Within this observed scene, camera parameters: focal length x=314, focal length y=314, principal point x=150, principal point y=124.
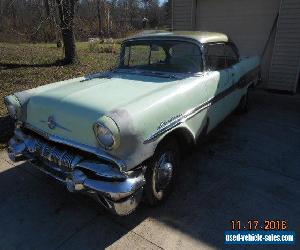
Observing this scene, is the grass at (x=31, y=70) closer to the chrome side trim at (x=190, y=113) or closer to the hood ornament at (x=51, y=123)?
the hood ornament at (x=51, y=123)

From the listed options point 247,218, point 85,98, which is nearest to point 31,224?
point 85,98

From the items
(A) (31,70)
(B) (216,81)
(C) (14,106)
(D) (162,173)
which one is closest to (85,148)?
(D) (162,173)

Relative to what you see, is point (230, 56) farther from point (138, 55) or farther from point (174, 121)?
point (174, 121)

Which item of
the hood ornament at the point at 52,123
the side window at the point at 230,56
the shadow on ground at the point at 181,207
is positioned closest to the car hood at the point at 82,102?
the hood ornament at the point at 52,123

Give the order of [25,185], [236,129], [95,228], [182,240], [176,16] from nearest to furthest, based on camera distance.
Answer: [182,240] → [95,228] → [25,185] → [236,129] → [176,16]

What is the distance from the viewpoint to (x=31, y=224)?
319cm

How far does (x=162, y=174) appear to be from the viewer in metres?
3.33

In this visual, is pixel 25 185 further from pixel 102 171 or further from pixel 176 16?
pixel 176 16

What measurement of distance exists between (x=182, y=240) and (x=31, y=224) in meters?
A: 1.53

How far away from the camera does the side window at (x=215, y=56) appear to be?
4.18m

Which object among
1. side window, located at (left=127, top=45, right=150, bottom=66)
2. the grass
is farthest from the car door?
the grass

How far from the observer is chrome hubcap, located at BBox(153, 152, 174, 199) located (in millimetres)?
3237

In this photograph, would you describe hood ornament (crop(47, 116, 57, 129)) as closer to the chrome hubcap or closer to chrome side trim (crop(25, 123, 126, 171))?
chrome side trim (crop(25, 123, 126, 171))

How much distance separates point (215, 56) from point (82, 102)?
7.29 ft
